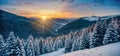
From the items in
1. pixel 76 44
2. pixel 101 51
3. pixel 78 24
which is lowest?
pixel 101 51

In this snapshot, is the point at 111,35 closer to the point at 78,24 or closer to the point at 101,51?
the point at 101,51

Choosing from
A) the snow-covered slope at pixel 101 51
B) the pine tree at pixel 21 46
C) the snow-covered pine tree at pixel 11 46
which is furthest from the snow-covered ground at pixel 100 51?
the snow-covered pine tree at pixel 11 46

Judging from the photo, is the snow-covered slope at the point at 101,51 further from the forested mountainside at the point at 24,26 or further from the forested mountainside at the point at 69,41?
the forested mountainside at the point at 24,26

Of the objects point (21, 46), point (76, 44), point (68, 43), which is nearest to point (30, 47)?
point (21, 46)

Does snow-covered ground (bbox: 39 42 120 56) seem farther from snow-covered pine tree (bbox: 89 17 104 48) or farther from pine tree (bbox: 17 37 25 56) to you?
pine tree (bbox: 17 37 25 56)

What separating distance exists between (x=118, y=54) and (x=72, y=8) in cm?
105

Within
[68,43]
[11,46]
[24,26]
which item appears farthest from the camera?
[68,43]

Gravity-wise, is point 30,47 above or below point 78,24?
below

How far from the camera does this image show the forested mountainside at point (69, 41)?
13.3ft

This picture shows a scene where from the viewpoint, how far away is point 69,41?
4.30 metres

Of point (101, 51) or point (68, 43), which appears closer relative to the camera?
point (68, 43)

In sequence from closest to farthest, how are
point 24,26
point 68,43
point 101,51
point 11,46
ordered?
point 11,46 → point 24,26 → point 68,43 → point 101,51

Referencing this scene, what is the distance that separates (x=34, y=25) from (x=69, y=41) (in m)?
0.56

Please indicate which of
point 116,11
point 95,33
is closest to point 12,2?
point 95,33
